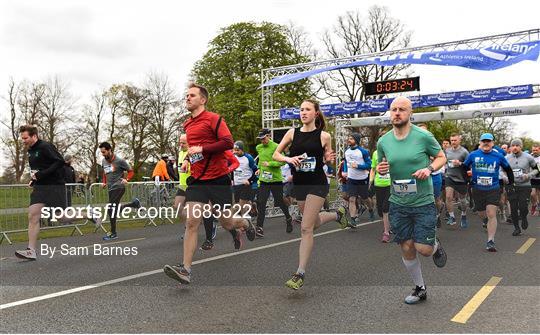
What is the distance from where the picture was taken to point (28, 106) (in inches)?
1561

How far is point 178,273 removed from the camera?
498 cm

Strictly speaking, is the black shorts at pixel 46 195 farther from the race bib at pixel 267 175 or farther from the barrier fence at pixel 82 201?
the race bib at pixel 267 175

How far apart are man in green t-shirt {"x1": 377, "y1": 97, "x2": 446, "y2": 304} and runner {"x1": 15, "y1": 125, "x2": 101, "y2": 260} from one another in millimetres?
5090

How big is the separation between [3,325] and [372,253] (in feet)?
17.0

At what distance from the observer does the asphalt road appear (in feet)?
12.6

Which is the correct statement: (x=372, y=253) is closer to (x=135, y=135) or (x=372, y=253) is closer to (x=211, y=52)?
(x=211, y=52)

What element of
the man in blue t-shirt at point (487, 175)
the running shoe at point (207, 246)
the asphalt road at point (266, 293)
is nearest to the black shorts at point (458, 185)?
the man in blue t-shirt at point (487, 175)

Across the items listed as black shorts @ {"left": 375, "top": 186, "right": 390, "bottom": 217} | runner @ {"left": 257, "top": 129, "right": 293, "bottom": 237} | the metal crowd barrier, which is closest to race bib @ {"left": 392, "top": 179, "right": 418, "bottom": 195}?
black shorts @ {"left": 375, "top": 186, "right": 390, "bottom": 217}

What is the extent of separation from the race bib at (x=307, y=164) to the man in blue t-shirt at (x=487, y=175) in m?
4.06

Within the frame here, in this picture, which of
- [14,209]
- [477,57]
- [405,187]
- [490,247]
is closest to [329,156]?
[405,187]

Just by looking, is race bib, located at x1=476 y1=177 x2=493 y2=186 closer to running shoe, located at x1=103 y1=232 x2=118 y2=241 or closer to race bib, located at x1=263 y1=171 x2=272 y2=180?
race bib, located at x1=263 y1=171 x2=272 y2=180

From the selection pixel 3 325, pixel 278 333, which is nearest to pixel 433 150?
pixel 278 333

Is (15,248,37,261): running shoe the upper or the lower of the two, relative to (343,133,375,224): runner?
lower

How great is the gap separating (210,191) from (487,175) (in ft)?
17.1
